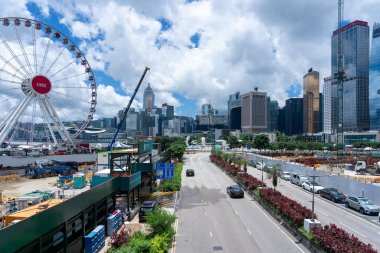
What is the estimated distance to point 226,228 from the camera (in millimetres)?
24234

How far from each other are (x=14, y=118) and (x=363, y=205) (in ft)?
173

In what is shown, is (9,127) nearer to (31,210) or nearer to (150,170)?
(150,170)


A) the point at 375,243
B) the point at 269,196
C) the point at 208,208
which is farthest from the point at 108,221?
the point at 375,243

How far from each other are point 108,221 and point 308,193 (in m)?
26.3

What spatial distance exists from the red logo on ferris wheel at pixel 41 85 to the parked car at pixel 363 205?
50.5m

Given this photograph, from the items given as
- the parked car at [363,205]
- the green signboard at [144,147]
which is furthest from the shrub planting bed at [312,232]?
the green signboard at [144,147]

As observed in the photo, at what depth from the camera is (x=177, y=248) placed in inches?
794

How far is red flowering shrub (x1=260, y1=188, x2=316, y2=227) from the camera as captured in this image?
2212cm

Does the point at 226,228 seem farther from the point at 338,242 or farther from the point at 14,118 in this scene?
the point at 14,118

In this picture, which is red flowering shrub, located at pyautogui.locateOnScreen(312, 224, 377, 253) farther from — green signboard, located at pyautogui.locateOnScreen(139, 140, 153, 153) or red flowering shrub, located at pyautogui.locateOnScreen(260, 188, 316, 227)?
green signboard, located at pyautogui.locateOnScreen(139, 140, 153, 153)

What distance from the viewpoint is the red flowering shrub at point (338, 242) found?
15.3m

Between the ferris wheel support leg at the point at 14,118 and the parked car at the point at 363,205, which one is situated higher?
the ferris wheel support leg at the point at 14,118

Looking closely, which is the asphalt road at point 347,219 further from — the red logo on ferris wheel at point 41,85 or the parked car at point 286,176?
the red logo on ferris wheel at point 41,85

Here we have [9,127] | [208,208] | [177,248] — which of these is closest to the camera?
[177,248]
